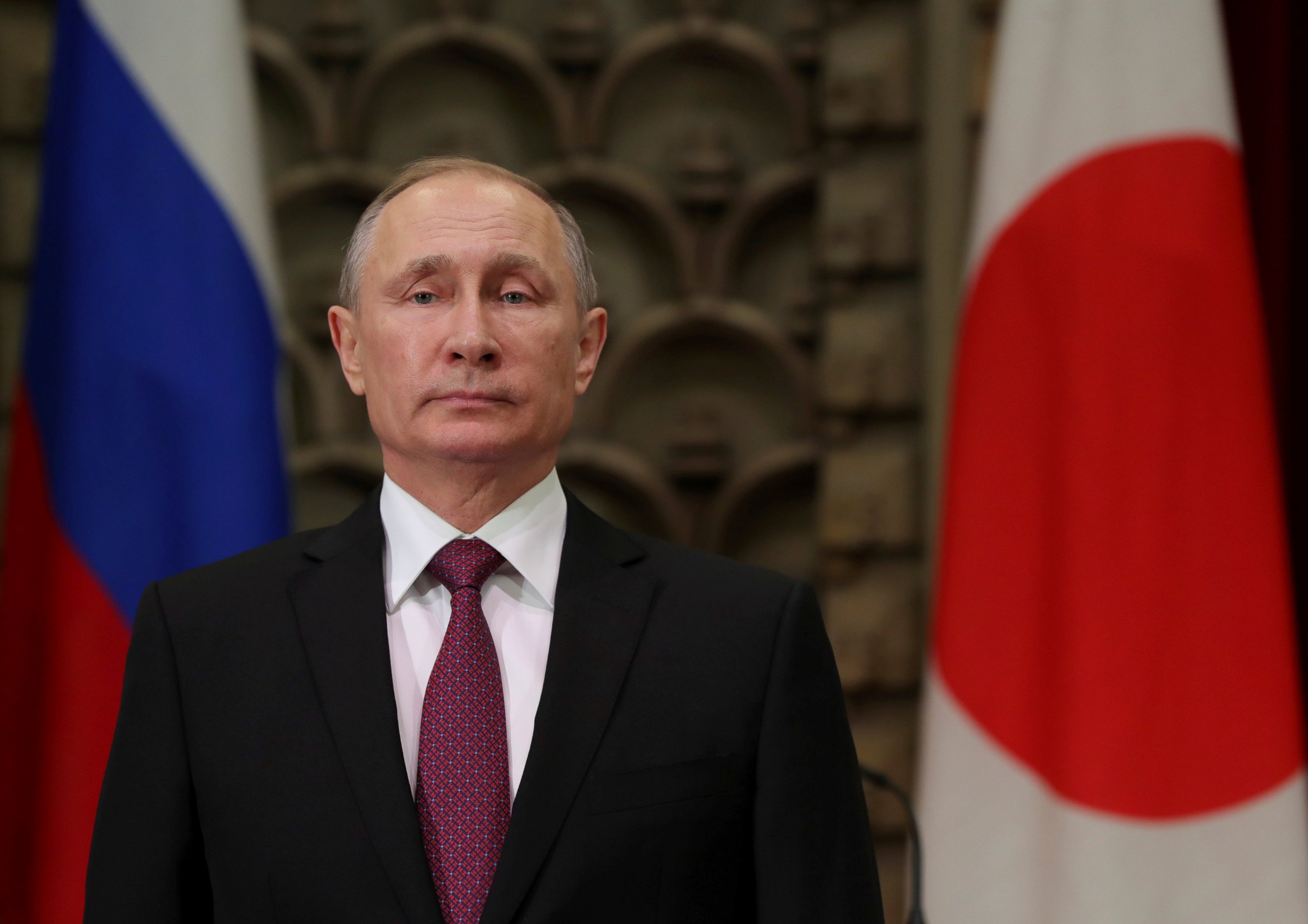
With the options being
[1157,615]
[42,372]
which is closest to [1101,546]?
[1157,615]

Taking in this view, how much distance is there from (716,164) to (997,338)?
0.54m

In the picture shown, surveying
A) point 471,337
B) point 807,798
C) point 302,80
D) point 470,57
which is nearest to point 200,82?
point 302,80

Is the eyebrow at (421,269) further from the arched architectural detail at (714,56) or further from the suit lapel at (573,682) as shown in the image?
the arched architectural detail at (714,56)

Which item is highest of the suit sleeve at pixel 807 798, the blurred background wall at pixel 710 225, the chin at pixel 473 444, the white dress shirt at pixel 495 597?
the blurred background wall at pixel 710 225

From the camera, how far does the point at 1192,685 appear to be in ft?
4.29

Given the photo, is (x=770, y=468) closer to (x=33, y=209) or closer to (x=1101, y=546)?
(x=1101, y=546)

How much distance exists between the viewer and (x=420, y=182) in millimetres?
725

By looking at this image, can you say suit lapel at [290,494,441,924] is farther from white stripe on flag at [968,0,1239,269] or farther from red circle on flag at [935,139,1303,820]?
white stripe on flag at [968,0,1239,269]

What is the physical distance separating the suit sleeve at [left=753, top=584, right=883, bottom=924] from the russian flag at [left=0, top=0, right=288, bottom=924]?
88cm

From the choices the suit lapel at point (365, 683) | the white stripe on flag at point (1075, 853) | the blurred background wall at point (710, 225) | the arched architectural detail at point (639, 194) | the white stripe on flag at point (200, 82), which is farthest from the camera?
the arched architectural detail at point (639, 194)

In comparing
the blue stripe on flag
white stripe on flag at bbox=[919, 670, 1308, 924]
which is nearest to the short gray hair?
the blue stripe on flag

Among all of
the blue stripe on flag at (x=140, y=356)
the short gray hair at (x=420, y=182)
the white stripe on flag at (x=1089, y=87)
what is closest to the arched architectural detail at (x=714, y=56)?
the white stripe on flag at (x=1089, y=87)

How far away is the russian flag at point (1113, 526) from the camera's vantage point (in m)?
1.30

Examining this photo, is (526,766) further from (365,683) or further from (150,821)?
(150,821)
